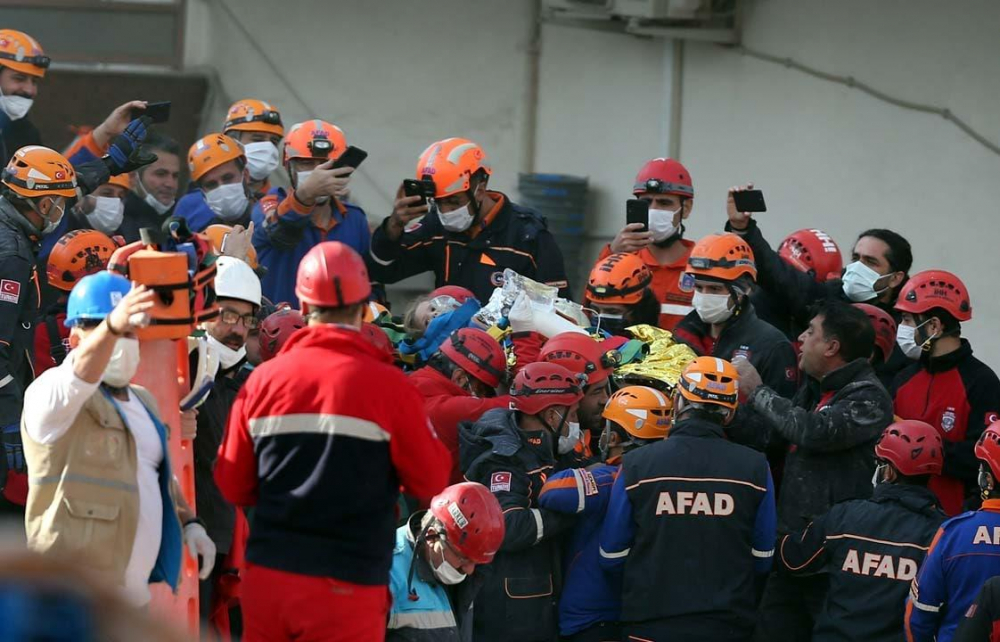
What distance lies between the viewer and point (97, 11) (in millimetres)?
12906

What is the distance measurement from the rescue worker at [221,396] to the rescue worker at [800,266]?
304cm

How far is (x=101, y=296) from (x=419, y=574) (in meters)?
1.60

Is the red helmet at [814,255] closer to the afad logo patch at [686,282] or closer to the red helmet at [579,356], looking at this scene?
the afad logo patch at [686,282]

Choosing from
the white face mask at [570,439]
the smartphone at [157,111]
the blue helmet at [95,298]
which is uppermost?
the smartphone at [157,111]

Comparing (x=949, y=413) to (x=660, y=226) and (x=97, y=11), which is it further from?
(x=97, y=11)

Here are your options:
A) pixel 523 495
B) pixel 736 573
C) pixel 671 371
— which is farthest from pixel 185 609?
pixel 671 371

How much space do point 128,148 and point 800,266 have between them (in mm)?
3635

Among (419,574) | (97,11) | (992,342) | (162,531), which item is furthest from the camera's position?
(97,11)

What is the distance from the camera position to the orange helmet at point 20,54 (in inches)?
355

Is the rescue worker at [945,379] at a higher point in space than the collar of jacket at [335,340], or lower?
lower

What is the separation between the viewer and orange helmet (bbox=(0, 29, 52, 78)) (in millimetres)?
9008

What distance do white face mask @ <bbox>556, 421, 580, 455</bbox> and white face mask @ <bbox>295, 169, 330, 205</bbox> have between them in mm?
2034

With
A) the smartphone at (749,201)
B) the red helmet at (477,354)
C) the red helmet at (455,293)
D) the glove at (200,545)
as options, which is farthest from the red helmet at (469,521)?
the smartphone at (749,201)

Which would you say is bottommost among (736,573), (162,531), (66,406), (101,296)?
(736,573)
